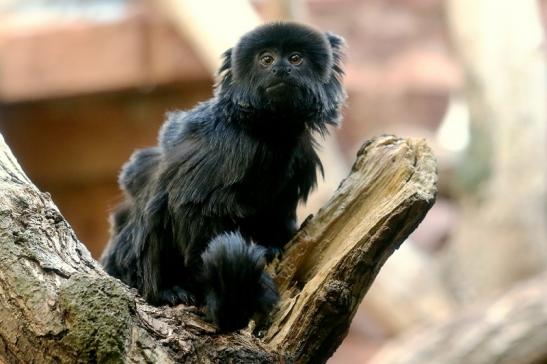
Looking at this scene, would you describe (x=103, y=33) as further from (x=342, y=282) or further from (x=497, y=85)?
(x=342, y=282)

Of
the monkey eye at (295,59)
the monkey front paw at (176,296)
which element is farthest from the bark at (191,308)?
the monkey eye at (295,59)

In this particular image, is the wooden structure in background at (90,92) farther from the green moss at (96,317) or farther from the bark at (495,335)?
the green moss at (96,317)

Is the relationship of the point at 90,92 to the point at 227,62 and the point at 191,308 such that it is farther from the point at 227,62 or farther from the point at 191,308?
the point at 191,308

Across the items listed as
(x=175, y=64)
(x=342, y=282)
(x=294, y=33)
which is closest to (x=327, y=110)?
(x=294, y=33)

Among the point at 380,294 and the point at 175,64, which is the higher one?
the point at 175,64

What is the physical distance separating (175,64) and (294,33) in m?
6.67

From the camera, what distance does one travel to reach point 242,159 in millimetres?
3830

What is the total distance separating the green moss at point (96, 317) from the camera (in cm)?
269

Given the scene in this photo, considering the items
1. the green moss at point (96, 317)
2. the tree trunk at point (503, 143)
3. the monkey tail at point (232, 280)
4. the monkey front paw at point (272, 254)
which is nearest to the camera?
the green moss at point (96, 317)

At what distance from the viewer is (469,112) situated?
25.5 ft

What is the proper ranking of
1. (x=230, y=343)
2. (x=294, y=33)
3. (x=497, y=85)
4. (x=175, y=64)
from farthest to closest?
1. (x=175, y=64)
2. (x=497, y=85)
3. (x=294, y=33)
4. (x=230, y=343)

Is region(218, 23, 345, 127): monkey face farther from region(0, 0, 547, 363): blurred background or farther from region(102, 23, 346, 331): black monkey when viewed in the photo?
region(0, 0, 547, 363): blurred background

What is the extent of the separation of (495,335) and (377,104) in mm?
4832

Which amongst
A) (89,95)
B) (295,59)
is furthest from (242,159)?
(89,95)
